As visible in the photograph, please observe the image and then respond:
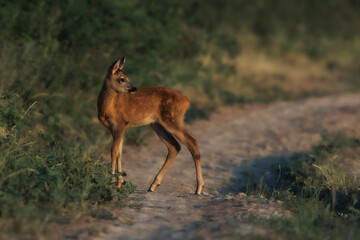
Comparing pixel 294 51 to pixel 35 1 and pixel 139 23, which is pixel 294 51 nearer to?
pixel 139 23

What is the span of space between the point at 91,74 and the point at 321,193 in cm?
563

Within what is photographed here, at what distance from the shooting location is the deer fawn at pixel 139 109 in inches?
335

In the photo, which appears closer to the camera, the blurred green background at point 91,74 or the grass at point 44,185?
the grass at point 44,185

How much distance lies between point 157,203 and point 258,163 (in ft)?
12.3

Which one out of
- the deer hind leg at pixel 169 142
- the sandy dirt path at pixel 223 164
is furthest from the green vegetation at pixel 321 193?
the deer hind leg at pixel 169 142

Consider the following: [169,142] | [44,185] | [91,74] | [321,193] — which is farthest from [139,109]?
[91,74]

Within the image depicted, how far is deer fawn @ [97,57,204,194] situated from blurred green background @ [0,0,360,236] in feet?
1.99

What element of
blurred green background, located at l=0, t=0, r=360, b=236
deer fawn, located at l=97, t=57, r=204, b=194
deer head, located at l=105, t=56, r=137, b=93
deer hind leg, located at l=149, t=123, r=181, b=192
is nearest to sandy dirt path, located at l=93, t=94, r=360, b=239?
deer hind leg, located at l=149, t=123, r=181, b=192

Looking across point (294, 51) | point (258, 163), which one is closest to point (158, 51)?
point (258, 163)

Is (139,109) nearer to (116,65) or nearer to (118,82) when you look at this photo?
(118,82)

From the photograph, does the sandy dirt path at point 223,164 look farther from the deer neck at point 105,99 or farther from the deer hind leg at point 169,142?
the deer neck at point 105,99

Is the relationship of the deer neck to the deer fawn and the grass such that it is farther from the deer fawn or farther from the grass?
the grass

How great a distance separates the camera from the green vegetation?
19.5 feet

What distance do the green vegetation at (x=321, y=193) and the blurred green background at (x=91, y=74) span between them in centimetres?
212
